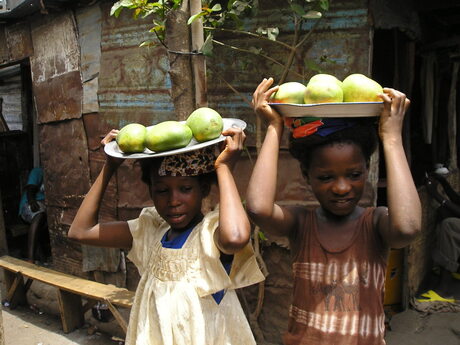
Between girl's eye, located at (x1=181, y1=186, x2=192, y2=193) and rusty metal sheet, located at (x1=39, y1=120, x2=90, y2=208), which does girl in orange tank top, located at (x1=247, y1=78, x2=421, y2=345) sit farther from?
rusty metal sheet, located at (x1=39, y1=120, x2=90, y2=208)

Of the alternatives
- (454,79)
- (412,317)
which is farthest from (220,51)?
(454,79)

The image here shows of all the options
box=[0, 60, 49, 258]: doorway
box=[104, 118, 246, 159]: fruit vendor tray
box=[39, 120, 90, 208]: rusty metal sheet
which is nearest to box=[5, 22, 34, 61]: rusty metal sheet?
box=[39, 120, 90, 208]: rusty metal sheet

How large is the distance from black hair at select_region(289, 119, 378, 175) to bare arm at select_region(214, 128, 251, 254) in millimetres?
226

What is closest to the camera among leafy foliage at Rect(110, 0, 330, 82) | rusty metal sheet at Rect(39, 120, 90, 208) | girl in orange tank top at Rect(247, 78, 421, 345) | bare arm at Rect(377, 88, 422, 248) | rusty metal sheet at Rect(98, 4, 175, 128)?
bare arm at Rect(377, 88, 422, 248)

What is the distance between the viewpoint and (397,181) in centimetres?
136

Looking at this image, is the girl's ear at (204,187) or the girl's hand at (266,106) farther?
the girl's ear at (204,187)

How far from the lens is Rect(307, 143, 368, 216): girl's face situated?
1.45 m

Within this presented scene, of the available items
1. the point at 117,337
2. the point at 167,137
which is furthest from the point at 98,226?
the point at 117,337

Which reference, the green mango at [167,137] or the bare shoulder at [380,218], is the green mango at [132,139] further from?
the bare shoulder at [380,218]

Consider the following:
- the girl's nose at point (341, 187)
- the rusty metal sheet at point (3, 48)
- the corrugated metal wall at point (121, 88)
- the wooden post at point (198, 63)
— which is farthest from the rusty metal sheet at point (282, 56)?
the rusty metal sheet at point (3, 48)

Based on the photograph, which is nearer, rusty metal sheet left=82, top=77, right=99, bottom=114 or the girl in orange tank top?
the girl in orange tank top

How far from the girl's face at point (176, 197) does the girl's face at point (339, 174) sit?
48 cm

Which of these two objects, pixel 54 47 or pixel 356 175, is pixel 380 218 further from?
pixel 54 47

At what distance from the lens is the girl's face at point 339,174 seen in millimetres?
1449
